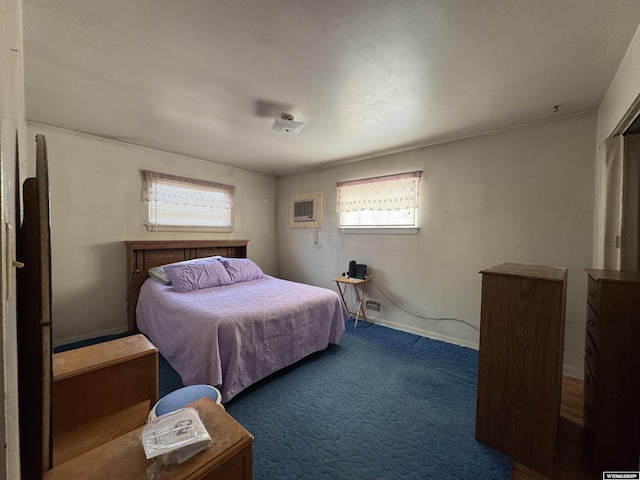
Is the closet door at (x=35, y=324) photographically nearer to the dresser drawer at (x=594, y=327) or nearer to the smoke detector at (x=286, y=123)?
the smoke detector at (x=286, y=123)

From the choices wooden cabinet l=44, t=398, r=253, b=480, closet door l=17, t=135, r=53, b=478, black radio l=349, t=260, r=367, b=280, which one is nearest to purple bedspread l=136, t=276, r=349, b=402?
black radio l=349, t=260, r=367, b=280

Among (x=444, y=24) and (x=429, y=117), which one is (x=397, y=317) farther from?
(x=444, y=24)

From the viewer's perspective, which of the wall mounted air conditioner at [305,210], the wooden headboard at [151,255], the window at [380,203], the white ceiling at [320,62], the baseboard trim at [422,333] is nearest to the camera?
the white ceiling at [320,62]

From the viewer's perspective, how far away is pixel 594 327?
1.50 metres

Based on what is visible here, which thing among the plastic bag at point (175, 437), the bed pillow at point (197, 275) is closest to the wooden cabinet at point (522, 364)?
the plastic bag at point (175, 437)

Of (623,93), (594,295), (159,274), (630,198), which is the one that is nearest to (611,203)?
(630,198)

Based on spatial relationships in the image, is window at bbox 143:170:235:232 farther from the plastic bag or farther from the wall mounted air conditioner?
the plastic bag

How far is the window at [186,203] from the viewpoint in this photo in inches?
133

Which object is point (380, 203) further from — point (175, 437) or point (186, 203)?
point (175, 437)

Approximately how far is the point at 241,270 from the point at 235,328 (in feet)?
5.28

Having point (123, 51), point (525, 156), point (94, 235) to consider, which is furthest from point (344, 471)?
point (94, 235)

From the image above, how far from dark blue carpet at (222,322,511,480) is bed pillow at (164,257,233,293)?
1352mm

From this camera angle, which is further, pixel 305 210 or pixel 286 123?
pixel 305 210

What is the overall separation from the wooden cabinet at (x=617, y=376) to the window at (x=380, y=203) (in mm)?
2009
